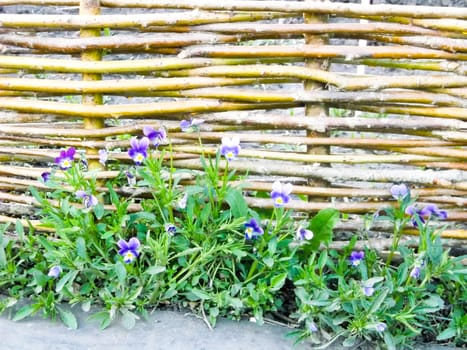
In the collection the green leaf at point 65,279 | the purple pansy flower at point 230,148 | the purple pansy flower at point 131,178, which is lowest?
the green leaf at point 65,279

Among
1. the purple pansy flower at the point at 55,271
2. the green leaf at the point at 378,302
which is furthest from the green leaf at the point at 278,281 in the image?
the purple pansy flower at the point at 55,271

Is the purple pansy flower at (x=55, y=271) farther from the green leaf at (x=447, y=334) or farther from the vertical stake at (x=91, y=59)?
the green leaf at (x=447, y=334)

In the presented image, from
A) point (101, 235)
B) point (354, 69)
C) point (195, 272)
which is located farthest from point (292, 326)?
point (354, 69)

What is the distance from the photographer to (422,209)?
1789mm

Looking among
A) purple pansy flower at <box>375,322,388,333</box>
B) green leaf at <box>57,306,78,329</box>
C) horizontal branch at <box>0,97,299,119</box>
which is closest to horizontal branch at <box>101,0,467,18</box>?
horizontal branch at <box>0,97,299,119</box>

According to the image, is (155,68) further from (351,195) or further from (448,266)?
(448,266)

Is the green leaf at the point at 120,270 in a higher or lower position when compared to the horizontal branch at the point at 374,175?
lower

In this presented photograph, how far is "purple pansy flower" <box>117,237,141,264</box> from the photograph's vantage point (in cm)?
164

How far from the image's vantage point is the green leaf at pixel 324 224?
1752 millimetres

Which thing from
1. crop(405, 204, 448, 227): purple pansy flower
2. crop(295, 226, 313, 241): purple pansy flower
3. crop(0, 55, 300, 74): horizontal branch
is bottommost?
crop(295, 226, 313, 241): purple pansy flower

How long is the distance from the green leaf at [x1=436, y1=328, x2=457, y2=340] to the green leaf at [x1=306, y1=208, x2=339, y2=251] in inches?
15.2

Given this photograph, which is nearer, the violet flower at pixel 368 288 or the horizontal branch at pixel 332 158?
the violet flower at pixel 368 288

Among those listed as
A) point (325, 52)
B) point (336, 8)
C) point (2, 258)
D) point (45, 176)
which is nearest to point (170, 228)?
point (45, 176)

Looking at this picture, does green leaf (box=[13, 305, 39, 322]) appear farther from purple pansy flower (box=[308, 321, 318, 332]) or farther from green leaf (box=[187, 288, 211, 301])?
purple pansy flower (box=[308, 321, 318, 332])
